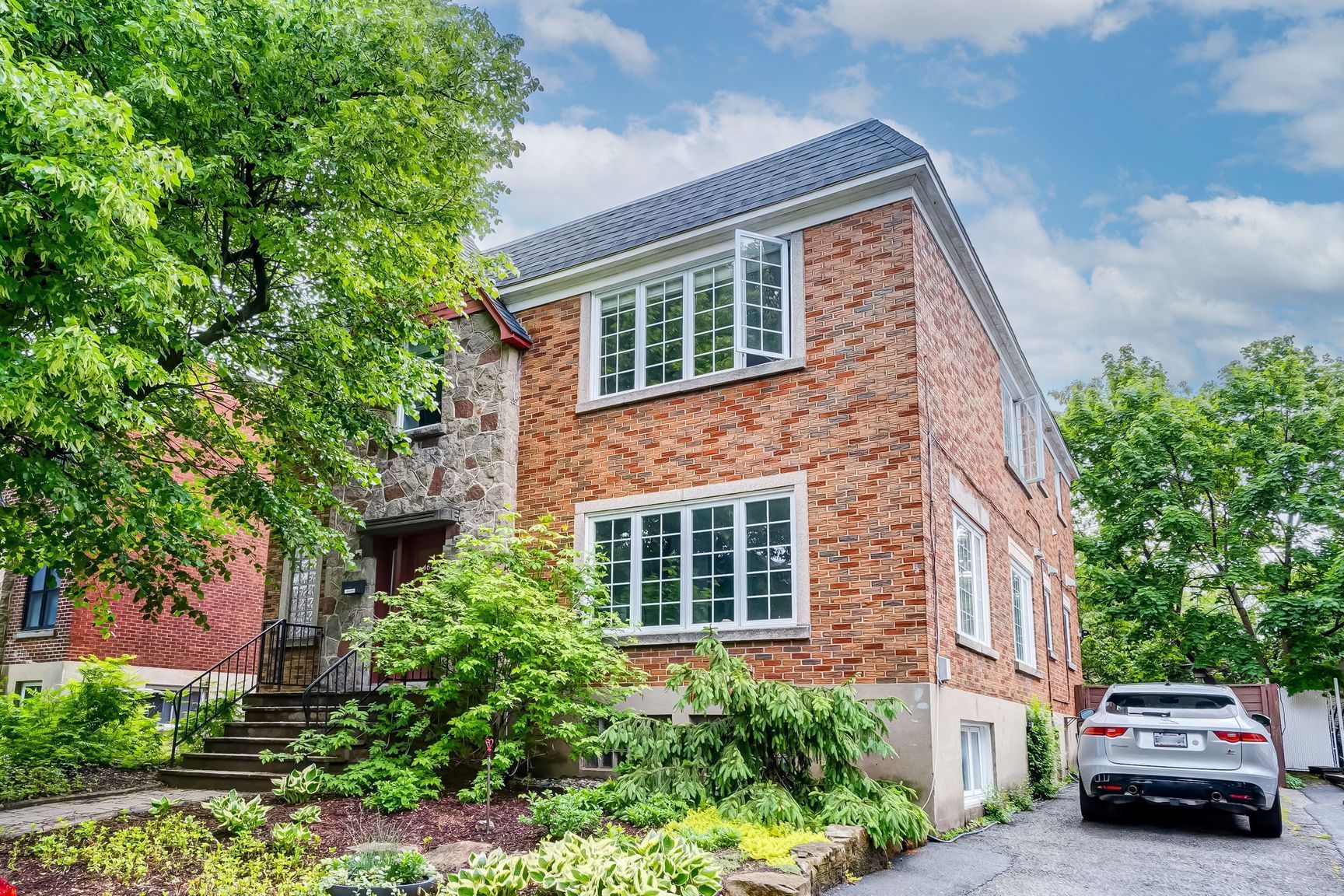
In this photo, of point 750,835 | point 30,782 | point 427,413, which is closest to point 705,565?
point 750,835

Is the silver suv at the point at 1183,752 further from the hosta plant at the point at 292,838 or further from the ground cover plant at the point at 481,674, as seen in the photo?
the hosta plant at the point at 292,838

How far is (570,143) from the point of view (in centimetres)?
1755

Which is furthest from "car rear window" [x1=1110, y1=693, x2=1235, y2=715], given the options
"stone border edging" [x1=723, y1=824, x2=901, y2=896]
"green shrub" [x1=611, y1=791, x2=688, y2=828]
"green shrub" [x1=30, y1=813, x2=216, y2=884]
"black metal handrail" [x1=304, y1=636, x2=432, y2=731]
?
"green shrub" [x1=30, y1=813, x2=216, y2=884]

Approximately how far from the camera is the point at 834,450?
9.82 meters

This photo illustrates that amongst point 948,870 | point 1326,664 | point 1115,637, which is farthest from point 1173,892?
point 1115,637

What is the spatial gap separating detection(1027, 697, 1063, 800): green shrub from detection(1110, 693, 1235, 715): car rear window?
11.5ft

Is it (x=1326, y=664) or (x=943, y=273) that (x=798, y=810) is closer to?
(x=943, y=273)

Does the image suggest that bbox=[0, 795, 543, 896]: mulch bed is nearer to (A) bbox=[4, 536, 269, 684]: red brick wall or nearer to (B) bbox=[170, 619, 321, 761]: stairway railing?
(B) bbox=[170, 619, 321, 761]: stairway railing

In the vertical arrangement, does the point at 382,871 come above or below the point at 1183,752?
below

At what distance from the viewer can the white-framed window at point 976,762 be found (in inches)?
408

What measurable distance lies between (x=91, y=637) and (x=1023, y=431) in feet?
58.8

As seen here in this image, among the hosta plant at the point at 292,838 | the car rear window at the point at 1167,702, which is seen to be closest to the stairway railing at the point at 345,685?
the hosta plant at the point at 292,838

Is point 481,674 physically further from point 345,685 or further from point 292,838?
point 345,685

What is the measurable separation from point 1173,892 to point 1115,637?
2743 cm
